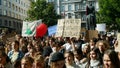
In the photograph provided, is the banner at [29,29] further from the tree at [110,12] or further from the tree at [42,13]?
the tree at [42,13]

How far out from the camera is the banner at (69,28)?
13668mm

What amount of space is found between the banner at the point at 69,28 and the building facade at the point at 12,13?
6097cm

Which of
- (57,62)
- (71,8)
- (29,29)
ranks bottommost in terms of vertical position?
(71,8)

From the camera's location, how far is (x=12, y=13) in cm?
8356

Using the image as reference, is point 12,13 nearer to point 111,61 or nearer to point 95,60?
point 95,60

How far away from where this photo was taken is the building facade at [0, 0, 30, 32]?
251 feet

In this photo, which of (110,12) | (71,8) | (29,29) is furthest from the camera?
(71,8)

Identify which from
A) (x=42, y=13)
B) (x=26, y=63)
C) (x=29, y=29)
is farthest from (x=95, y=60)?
(x=42, y=13)

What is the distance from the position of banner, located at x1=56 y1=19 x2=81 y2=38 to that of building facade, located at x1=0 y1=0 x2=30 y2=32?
61.0 metres

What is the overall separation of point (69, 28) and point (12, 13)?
70.3m

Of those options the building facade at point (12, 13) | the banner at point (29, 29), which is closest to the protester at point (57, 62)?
the banner at point (29, 29)

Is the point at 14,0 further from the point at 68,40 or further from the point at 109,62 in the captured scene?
the point at 109,62

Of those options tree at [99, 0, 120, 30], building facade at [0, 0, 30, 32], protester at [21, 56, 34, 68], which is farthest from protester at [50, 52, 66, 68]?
building facade at [0, 0, 30, 32]

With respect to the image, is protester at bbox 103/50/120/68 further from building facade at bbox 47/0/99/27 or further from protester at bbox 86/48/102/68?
building facade at bbox 47/0/99/27
